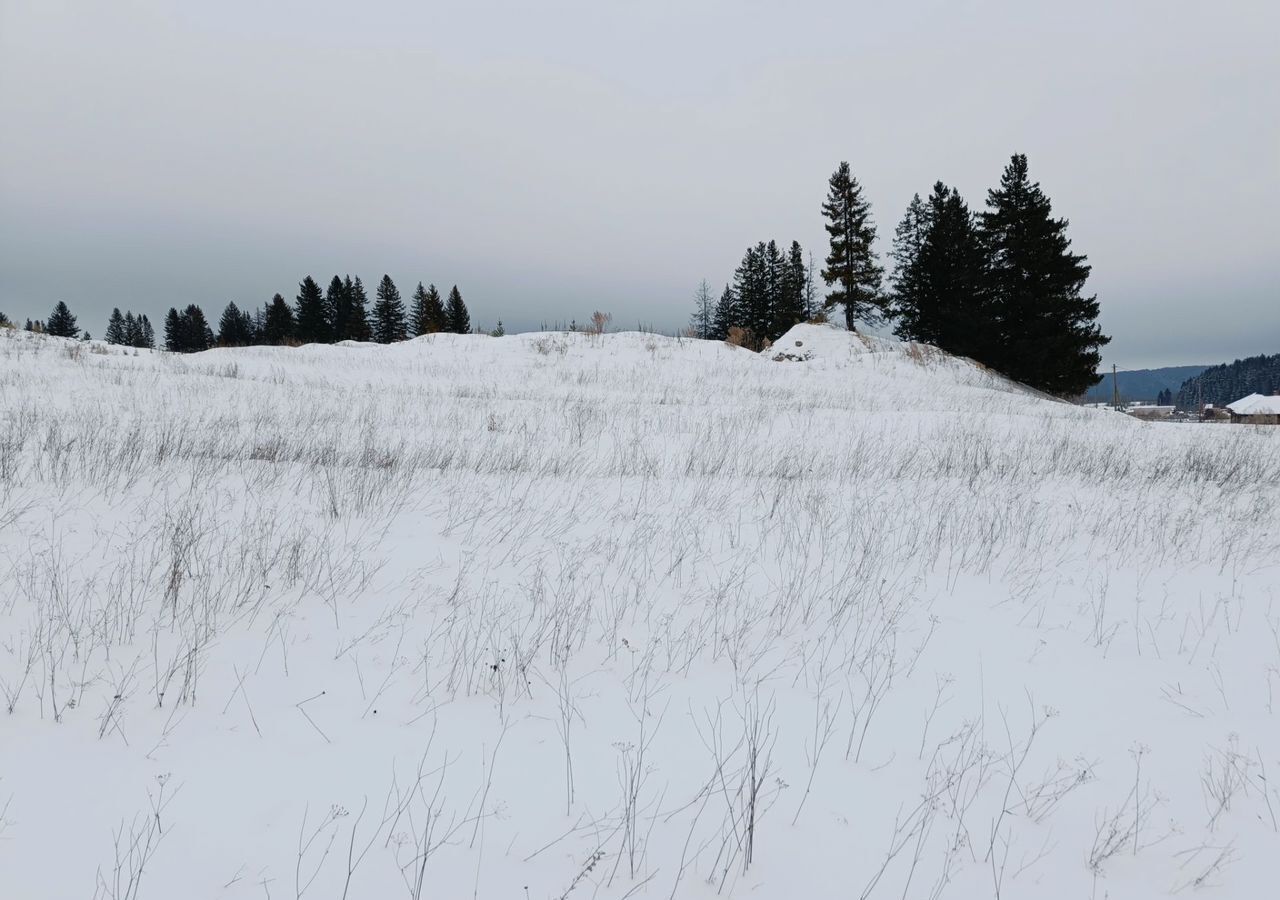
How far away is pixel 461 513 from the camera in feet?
17.6

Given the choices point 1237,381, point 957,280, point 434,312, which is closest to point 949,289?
point 957,280

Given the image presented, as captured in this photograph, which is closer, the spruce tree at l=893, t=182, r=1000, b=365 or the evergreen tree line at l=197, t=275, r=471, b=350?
the spruce tree at l=893, t=182, r=1000, b=365

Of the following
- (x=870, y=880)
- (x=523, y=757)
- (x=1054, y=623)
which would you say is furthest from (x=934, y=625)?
(x=523, y=757)

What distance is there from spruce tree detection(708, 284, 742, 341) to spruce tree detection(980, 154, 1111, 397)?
28.9m

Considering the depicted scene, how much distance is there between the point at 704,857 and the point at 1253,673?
3.89 metres

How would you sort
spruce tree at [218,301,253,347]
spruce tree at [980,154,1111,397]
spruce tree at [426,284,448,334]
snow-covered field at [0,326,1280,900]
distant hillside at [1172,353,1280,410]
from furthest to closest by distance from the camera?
distant hillside at [1172,353,1280,410] → spruce tree at [218,301,253,347] → spruce tree at [426,284,448,334] → spruce tree at [980,154,1111,397] → snow-covered field at [0,326,1280,900]

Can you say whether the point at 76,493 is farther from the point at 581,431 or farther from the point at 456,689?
the point at 581,431

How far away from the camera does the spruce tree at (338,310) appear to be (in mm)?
67438

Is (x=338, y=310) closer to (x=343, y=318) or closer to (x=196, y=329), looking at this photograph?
(x=343, y=318)

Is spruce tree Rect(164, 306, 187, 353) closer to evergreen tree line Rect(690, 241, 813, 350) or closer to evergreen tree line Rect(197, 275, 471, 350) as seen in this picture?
evergreen tree line Rect(197, 275, 471, 350)

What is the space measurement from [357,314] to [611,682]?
2872 inches

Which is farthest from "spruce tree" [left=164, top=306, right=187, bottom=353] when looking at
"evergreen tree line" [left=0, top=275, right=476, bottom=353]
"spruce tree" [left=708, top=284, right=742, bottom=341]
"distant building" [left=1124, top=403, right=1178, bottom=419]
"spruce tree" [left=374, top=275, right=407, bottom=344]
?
"distant building" [left=1124, top=403, right=1178, bottom=419]

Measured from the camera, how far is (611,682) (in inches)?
119

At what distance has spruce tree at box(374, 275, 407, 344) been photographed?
218 feet
